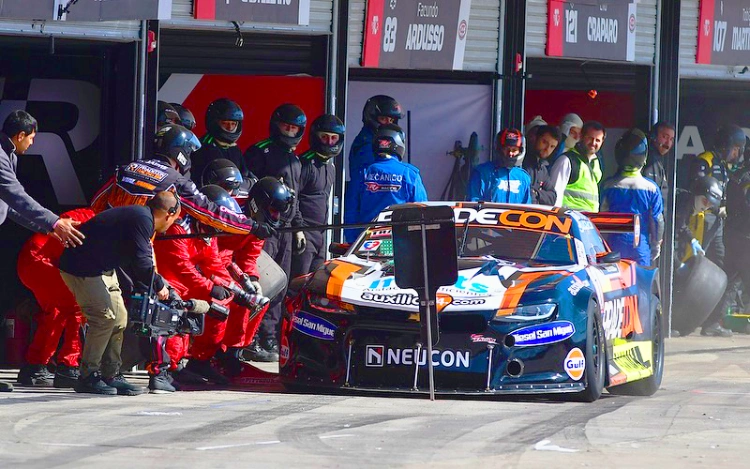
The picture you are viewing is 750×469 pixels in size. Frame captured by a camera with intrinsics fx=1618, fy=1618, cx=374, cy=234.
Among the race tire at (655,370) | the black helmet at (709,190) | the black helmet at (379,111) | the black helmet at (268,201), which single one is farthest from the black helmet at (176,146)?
the black helmet at (709,190)

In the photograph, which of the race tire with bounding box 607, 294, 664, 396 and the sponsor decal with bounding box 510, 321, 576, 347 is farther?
the race tire with bounding box 607, 294, 664, 396

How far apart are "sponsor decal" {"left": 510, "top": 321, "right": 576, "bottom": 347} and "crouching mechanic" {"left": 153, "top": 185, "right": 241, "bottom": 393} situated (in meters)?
2.38

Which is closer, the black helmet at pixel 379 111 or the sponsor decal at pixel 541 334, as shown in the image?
the sponsor decal at pixel 541 334

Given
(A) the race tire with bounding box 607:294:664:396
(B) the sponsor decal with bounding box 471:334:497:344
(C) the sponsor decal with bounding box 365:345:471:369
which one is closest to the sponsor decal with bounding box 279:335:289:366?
(C) the sponsor decal with bounding box 365:345:471:369

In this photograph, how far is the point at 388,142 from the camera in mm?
14633

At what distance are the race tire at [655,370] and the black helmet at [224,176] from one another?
10.7 ft

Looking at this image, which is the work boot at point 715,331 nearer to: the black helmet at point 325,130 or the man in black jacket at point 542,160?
the man in black jacket at point 542,160

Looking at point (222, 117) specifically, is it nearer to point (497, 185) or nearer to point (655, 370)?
point (497, 185)

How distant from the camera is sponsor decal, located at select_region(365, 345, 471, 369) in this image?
1053 centimetres

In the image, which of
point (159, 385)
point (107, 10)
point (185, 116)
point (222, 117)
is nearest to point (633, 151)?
point (222, 117)

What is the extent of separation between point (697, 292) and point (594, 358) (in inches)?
291

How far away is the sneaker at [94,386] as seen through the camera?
1077 cm

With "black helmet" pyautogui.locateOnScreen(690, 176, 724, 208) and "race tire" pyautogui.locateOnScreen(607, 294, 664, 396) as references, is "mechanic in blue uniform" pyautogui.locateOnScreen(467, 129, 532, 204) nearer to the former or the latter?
"race tire" pyautogui.locateOnScreen(607, 294, 664, 396)

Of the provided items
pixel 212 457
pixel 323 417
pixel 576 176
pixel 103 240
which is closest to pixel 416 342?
pixel 323 417
